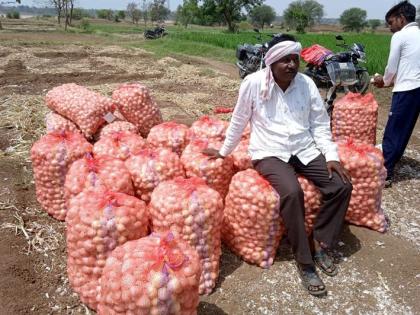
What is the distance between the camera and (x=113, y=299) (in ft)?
5.58

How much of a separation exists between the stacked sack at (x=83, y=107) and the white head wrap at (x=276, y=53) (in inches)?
71.3

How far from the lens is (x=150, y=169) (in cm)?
269

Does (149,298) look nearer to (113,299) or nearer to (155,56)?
(113,299)

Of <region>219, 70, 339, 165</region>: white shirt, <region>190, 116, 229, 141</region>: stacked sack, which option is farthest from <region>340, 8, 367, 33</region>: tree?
<region>219, 70, 339, 165</region>: white shirt

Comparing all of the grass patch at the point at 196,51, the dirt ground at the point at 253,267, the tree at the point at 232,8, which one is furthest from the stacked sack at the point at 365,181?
the tree at the point at 232,8

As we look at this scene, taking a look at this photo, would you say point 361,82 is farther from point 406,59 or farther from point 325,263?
point 325,263

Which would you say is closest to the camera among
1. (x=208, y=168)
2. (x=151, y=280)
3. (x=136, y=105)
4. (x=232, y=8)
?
(x=151, y=280)

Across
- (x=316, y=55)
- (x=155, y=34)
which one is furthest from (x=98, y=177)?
(x=155, y=34)

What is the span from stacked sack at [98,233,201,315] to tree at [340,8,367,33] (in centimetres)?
7215

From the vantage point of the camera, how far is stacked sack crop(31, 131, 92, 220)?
9.50 feet

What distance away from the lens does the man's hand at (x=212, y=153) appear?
2.82 metres

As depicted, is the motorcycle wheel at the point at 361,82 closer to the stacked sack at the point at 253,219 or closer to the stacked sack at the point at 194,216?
the stacked sack at the point at 253,219

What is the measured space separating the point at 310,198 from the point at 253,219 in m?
0.44

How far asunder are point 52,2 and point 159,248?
3960 centimetres
